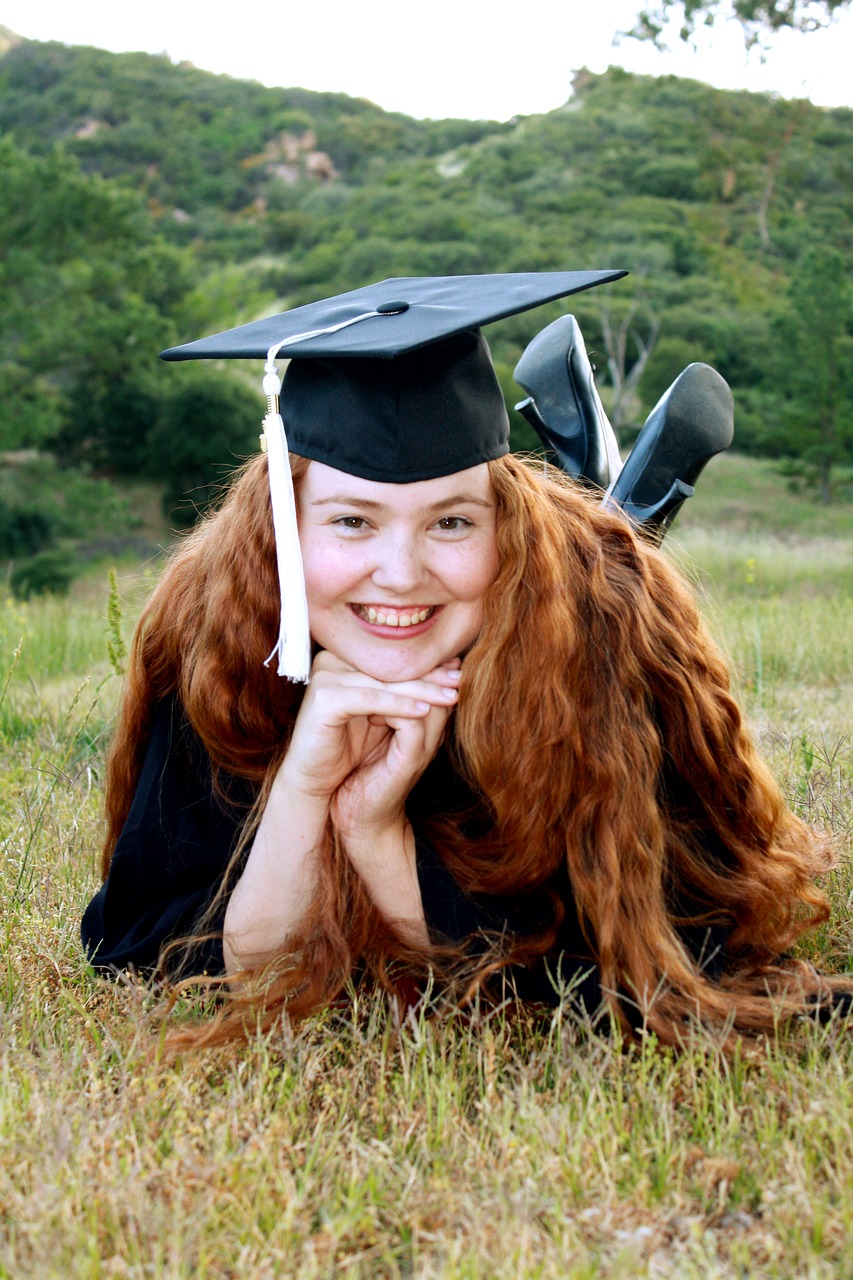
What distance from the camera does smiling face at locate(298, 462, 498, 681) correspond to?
2.28m

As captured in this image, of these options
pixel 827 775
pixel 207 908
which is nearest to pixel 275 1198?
pixel 207 908

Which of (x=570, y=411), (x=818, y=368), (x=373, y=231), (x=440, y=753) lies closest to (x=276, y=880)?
(x=440, y=753)

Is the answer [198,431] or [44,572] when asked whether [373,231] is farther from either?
[44,572]

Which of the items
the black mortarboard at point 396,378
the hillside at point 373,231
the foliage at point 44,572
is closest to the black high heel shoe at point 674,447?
the black mortarboard at point 396,378

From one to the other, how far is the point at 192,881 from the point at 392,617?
0.81 metres

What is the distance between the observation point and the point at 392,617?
2.37 m

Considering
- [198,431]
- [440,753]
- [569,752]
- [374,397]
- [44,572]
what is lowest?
[44,572]

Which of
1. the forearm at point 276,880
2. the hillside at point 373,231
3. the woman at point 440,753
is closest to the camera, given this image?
the woman at point 440,753

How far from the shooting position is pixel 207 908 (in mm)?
2635

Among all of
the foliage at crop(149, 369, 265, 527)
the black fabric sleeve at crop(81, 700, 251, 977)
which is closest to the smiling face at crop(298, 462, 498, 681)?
the black fabric sleeve at crop(81, 700, 251, 977)

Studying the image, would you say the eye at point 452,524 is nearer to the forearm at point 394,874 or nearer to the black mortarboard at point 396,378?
the black mortarboard at point 396,378

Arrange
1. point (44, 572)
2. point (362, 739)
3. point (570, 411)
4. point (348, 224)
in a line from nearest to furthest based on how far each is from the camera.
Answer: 1. point (362, 739)
2. point (570, 411)
3. point (44, 572)
4. point (348, 224)

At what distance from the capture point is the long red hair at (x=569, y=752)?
238 cm

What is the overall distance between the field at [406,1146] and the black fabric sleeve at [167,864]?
0.12 meters
